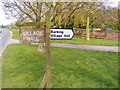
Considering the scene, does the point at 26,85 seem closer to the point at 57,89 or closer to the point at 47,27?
the point at 57,89

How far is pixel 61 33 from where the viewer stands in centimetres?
294

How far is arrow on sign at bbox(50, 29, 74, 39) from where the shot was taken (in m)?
2.92

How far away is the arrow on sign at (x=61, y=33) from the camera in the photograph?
292 cm

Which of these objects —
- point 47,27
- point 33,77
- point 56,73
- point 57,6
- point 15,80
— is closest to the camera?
point 47,27

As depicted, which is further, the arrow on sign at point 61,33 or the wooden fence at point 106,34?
the wooden fence at point 106,34

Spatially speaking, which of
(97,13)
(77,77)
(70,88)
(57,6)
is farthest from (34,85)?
(97,13)

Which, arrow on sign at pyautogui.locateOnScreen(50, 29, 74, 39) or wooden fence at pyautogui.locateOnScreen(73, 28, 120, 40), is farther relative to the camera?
wooden fence at pyautogui.locateOnScreen(73, 28, 120, 40)

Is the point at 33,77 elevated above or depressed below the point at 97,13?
below

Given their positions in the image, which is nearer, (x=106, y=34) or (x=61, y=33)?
(x=61, y=33)

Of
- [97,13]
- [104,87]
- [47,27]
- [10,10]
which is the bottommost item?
[104,87]

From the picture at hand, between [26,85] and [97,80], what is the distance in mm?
2303

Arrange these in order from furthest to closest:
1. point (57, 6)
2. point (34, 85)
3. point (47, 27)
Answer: point (57, 6)
point (34, 85)
point (47, 27)

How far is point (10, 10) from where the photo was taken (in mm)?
9055

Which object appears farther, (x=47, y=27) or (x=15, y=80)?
(x=15, y=80)
